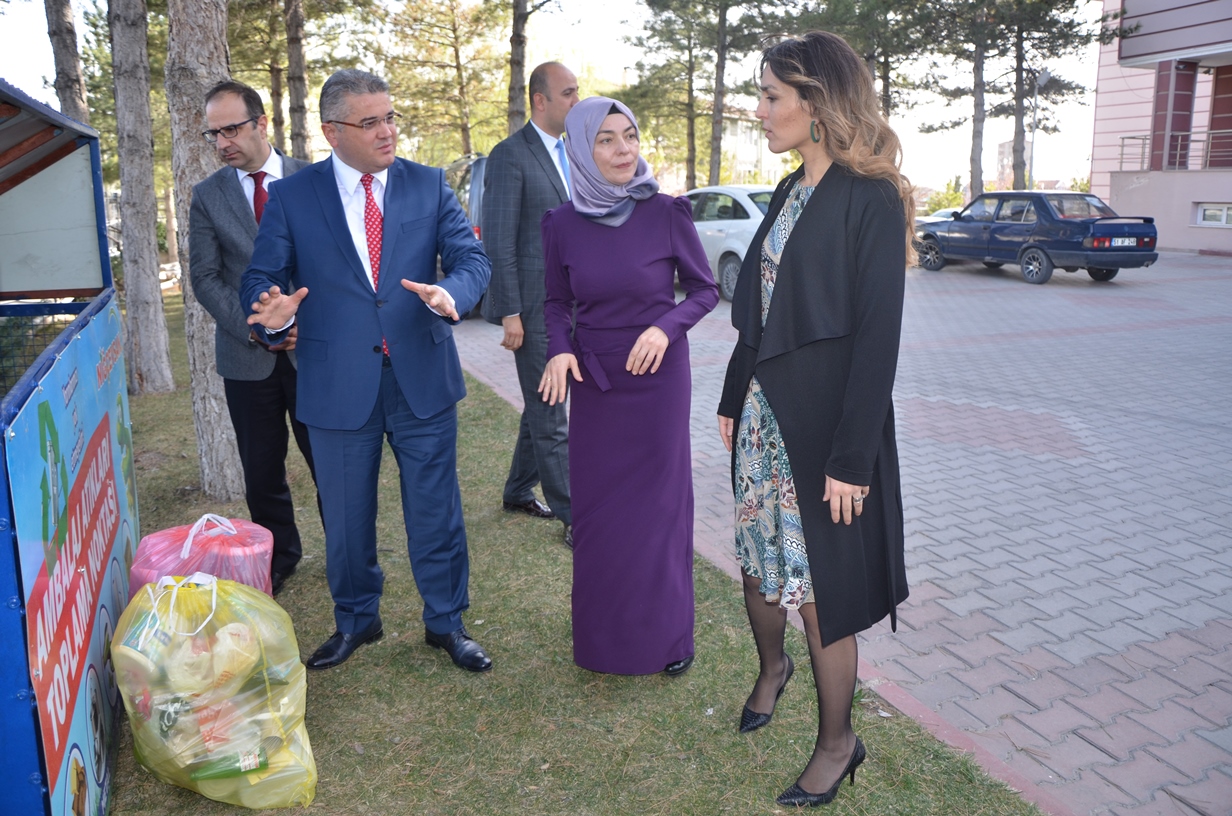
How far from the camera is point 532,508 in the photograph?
18.0 ft

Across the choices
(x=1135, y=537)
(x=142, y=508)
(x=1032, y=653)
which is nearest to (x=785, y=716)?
(x=1032, y=653)

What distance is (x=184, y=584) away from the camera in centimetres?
294

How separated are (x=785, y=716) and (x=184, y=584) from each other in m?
2.07

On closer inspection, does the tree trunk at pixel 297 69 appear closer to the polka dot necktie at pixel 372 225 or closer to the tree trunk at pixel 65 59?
the tree trunk at pixel 65 59

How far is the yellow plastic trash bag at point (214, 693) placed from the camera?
9.16 feet

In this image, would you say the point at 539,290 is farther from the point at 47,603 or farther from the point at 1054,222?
the point at 1054,222

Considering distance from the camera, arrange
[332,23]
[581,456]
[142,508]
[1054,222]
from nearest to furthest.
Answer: [581,456] < [142,508] < [1054,222] < [332,23]

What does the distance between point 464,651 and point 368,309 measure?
1386mm

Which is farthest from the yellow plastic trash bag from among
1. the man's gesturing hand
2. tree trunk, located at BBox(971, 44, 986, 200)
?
tree trunk, located at BBox(971, 44, 986, 200)

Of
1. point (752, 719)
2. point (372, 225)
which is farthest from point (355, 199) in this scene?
point (752, 719)

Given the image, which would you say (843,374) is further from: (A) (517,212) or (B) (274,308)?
(A) (517,212)

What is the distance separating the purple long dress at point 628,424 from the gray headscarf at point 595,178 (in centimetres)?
5

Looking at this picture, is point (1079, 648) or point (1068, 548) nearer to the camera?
point (1079, 648)

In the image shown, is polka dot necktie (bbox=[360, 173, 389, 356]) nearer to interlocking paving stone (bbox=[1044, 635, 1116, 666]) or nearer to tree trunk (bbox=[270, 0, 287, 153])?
interlocking paving stone (bbox=[1044, 635, 1116, 666])
